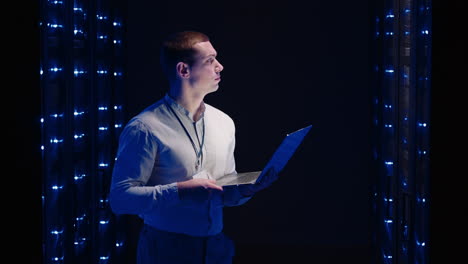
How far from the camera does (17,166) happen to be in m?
2.25

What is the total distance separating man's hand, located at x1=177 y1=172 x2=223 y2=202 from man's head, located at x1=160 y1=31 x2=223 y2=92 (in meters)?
0.48

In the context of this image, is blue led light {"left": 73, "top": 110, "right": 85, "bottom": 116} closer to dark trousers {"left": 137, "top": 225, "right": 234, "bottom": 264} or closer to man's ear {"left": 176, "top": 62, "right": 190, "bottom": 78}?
man's ear {"left": 176, "top": 62, "right": 190, "bottom": 78}

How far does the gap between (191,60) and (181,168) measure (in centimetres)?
49

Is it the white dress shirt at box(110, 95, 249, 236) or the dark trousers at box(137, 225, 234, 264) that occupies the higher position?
the white dress shirt at box(110, 95, 249, 236)

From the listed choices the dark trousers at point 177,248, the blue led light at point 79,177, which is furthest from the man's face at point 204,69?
the blue led light at point 79,177

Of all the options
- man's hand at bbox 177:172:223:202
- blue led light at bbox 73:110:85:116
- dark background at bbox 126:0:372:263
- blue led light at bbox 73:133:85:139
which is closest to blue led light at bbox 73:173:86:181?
blue led light at bbox 73:133:85:139

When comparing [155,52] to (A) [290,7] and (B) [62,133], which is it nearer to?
(A) [290,7]

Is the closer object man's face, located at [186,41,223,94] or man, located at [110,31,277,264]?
man, located at [110,31,277,264]

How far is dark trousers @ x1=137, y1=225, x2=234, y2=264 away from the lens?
2789 millimetres

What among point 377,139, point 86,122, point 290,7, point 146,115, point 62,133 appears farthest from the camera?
point 290,7

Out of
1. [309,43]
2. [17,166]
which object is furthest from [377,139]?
[17,166]

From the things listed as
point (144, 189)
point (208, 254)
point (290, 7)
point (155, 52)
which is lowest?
point (208, 254)

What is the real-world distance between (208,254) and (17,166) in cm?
93

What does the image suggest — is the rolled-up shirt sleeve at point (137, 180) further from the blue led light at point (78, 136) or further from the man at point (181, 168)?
the blue led light at point (78, 136)
